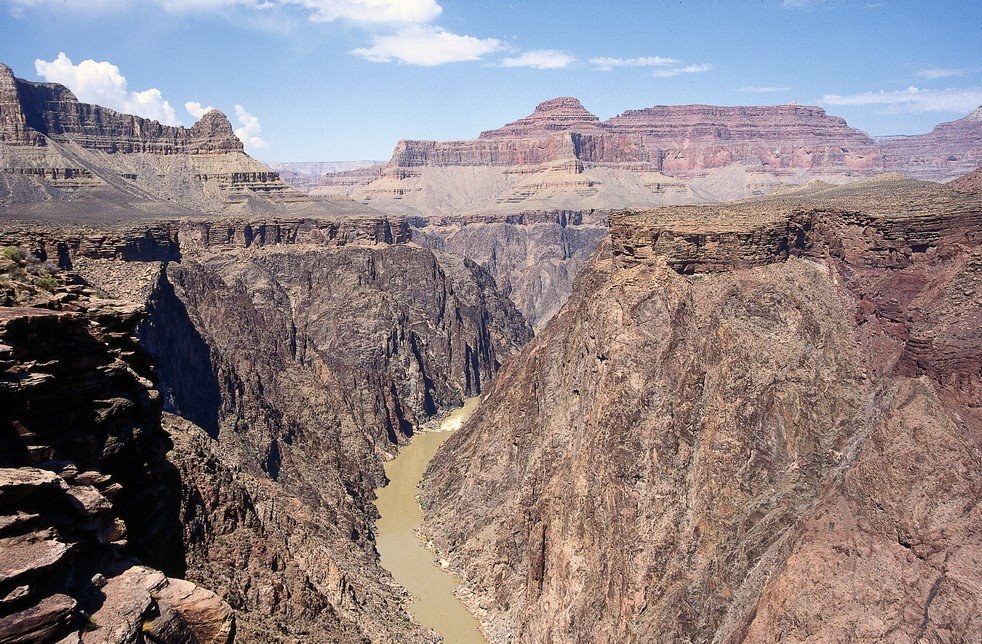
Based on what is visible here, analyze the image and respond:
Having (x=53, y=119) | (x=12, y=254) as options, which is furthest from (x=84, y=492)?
(x=53, y=119)

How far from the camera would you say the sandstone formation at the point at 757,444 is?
40781 mm

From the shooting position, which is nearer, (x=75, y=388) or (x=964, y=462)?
(x=75, y=388)

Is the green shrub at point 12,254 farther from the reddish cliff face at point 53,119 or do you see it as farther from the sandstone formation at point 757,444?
the reddish cliff face at point 53,119

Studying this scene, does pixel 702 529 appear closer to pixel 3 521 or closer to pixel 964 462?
pixel 964 462

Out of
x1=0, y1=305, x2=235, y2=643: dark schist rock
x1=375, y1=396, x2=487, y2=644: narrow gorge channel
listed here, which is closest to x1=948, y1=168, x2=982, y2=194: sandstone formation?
x1=375, y1=396, x2=487, y2=644: narrow gorge channel

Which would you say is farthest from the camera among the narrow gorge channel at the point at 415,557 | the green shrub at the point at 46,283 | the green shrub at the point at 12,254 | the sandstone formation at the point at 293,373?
the narrow gorge channel at the point at 415,557

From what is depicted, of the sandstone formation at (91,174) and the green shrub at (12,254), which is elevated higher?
the sandstone formation at (91,174)

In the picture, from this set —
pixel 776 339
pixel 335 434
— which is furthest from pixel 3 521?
pixel 335 434

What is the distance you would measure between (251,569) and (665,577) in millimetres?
26155

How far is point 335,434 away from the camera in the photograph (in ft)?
317

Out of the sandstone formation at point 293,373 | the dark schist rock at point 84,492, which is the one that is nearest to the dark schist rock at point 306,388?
the sandstone formation at point 293,373

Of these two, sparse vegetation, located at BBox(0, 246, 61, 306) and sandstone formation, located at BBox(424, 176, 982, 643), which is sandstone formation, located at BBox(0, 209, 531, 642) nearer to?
sparse vegetation, located at BBox(0, 246, 61, 306)

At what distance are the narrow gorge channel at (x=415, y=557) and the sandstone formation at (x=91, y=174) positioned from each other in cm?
8082

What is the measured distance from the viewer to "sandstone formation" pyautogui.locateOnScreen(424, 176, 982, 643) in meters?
40.8
